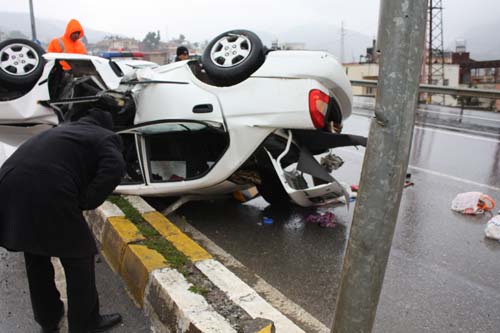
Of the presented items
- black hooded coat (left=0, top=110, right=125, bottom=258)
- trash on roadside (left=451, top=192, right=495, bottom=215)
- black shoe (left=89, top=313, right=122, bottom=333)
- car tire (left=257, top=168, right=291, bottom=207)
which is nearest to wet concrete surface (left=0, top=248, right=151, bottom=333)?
black shoe (left=89, top=313, right=122, bottom=333)

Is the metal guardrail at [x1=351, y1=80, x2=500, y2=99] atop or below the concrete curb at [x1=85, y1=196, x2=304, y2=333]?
atop

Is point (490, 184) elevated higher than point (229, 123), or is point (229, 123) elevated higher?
point (229, 123)

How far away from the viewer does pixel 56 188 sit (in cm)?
260

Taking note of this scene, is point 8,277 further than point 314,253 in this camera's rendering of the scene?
No

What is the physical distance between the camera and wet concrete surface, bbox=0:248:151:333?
3088 millimetres

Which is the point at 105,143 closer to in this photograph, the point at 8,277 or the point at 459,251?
the point at 8,277

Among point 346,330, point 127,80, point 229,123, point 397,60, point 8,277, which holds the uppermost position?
point 397,60

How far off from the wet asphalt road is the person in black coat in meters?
1.42

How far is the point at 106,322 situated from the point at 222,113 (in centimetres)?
196

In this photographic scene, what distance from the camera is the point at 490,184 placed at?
606 cm

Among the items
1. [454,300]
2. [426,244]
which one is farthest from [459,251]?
[454,300]

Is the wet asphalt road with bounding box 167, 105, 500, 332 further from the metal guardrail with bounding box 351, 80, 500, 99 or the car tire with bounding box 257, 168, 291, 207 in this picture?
the metal guardrail with bounding box 351, 80, 500, 99

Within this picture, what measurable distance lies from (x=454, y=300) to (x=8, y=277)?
3.29 m

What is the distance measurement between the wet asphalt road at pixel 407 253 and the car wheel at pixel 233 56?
1488 millimetres
